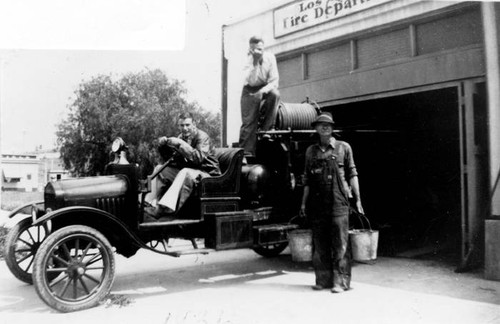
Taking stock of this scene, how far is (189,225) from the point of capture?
571cm

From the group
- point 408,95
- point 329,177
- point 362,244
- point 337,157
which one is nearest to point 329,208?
point 329,177

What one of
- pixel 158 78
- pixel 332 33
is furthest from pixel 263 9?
pixel 158 78

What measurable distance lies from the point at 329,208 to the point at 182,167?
6.73ft

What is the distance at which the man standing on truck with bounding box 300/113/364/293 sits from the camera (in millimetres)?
5438

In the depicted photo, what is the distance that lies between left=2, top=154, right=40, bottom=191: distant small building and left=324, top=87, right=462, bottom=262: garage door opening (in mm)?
13832

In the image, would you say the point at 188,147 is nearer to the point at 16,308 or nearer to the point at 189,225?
the point at 189,225

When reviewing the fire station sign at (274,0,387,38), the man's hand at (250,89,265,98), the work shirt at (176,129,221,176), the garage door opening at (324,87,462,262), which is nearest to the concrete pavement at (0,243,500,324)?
the work shirt at (176,129,221,176)

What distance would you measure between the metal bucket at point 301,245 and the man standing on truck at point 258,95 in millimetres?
1615

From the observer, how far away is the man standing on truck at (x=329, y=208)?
544 centimetres

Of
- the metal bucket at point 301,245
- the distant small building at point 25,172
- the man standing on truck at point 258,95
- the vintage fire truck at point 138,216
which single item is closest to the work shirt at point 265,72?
the man standing on truck at point 258,95

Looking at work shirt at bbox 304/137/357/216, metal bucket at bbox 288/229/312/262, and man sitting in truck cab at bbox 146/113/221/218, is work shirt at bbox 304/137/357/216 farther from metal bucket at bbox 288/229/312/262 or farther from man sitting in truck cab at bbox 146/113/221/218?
man sitting in truck cab at bbox 146/113/221/218

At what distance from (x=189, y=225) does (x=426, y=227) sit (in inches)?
231

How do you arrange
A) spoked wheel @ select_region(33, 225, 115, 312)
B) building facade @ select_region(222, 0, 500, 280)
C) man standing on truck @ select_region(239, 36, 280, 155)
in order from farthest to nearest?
man standing on truck @ select_region(239, 36, 280, 155)
building facade @ select_region(222, 0, 500, 280)
spoked wheel @ select_region(33, 225, 115, 312)

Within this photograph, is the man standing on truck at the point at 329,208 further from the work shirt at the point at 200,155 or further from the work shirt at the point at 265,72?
the work shirt at the point at 265,72
